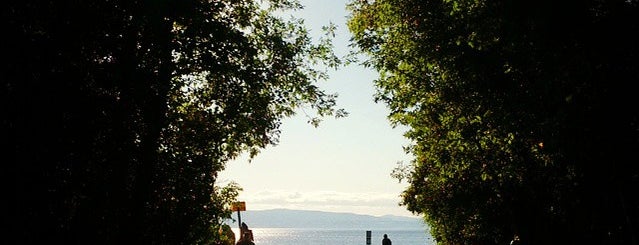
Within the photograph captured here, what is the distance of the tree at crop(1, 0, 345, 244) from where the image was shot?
6.04 metres

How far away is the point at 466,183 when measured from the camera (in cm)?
2402

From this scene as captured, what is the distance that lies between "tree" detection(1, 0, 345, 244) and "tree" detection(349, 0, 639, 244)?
4.65 metres

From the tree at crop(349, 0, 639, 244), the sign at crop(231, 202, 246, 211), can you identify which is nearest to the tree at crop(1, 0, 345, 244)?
the sign at crop(231, 202, 246, 211)

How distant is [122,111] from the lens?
797cm

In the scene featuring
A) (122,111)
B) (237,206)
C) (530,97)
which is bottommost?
(237,206)

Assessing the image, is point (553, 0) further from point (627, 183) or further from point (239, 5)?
point (239, 5)

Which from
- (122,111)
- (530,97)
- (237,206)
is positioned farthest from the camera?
(237,206)

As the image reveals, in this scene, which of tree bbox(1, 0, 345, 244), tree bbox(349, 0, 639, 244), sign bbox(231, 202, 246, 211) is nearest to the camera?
tree bbox(1, 0, 345, 244)

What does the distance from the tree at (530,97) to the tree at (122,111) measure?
4653 millimetres

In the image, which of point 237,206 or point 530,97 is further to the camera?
point 237,206

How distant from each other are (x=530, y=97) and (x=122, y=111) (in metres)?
10.1

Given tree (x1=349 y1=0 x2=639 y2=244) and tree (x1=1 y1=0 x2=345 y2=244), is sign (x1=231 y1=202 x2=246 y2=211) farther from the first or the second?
tree (x1=349 y1=0 x2=639 y2=244)

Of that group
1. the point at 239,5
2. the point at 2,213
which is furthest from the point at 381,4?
the point at 2,213

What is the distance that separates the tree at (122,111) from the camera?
238 inches
